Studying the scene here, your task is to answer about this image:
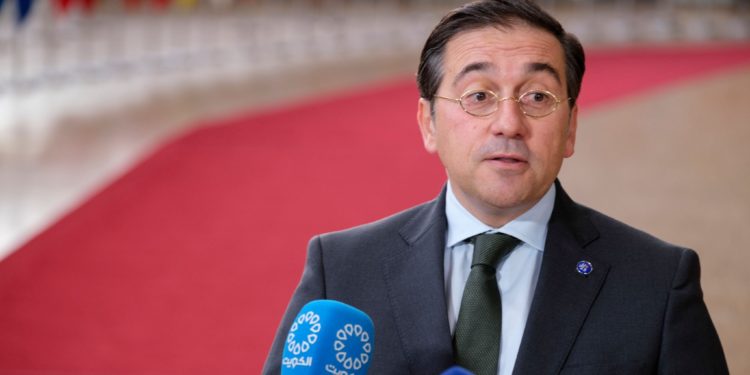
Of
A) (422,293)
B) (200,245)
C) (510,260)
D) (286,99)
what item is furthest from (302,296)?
(286,99)

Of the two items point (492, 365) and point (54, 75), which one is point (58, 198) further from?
point (492, 365)

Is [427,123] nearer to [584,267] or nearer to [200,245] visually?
[584,267]

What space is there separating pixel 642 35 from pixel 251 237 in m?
9.56

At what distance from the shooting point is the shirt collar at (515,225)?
159 centimetres

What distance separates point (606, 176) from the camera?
610 centimetres

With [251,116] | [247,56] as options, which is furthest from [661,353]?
[247,56]

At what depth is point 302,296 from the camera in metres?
1.59

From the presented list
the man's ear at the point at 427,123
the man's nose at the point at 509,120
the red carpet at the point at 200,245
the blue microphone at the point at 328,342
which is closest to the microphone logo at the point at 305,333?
the blue microphone at the point at 328,342

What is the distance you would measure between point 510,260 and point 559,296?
9cm

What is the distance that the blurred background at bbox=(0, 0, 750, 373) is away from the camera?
4.56 meters

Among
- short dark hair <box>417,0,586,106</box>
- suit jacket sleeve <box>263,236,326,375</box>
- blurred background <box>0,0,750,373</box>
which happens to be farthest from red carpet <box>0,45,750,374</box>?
short dark hair <box>417,0,586,106</box>

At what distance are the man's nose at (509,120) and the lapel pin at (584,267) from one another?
0.65ft

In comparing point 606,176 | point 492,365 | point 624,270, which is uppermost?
point 624,270

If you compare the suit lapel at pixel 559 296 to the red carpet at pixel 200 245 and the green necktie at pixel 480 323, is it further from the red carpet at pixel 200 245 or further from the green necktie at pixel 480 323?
the red carpet at pixel 200 245
